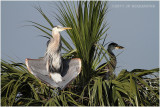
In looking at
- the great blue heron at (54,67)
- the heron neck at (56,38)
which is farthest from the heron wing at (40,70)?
the heron neck at (56,38)

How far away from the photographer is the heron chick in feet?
12.9

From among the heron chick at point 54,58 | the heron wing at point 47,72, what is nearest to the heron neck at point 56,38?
the heron chick at point 54,58

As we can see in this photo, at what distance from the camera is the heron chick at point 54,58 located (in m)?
3.94

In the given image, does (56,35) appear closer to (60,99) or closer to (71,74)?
(71,74)

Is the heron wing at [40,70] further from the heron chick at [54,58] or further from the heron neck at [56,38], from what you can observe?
the heron neck at [56,38]

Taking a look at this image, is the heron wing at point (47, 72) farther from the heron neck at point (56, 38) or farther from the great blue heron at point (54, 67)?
the heron neck at point (56, 38)

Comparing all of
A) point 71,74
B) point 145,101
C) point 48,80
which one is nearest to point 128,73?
point 145,101

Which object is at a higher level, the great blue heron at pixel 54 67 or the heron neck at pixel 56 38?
the heron neck at pixel 56 38

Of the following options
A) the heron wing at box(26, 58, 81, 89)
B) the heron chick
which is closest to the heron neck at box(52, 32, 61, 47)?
the heron chick

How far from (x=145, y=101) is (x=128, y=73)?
39 centimetres

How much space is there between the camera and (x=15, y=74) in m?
3.98

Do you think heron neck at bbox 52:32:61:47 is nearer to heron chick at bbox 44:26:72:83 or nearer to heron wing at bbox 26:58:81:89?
heron chick at bbox 44:26:72:83

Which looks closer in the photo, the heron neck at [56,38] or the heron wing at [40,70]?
the heron wing at [40,70]

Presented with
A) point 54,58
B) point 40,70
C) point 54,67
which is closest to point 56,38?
point 54,58
